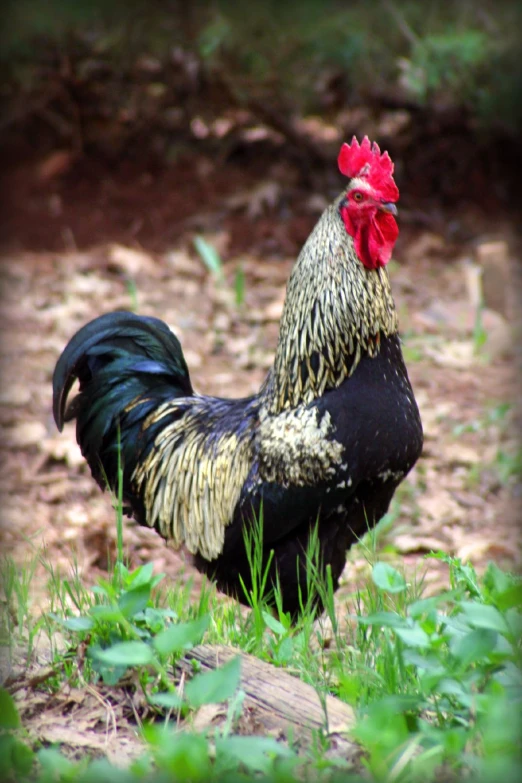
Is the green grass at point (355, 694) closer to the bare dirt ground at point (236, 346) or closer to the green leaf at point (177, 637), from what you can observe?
the green leaf at point (177, 637)

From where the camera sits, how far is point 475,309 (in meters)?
8.00

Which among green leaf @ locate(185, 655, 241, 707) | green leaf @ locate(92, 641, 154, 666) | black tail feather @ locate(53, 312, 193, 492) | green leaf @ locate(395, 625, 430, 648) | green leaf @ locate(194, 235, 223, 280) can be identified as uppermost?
green leaf @ locate(194, 235, 223, 280)

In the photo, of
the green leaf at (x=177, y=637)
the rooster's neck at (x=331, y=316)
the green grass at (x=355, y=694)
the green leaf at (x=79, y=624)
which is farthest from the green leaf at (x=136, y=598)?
the rooster's neck at (x=331, y=316)

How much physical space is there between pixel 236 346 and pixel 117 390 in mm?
3116

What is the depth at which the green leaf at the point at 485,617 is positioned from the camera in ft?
7.37

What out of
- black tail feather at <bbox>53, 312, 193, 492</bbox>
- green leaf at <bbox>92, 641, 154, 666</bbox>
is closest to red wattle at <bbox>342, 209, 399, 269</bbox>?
black tail feather at <bbox>53, 312, 193, 492</bbox>

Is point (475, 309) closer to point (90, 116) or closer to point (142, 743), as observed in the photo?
point (90, 116)

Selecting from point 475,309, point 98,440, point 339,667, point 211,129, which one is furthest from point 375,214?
point 211,129

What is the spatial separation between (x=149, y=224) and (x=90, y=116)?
1.46 meters

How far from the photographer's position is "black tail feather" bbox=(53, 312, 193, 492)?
419 cm

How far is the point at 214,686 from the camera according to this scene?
85.1 inches

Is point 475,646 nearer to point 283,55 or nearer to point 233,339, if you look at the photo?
point 233,339

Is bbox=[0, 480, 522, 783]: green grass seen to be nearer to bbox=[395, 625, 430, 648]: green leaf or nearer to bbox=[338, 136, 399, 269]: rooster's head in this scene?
bbox=[395, 625, 430, 648]: green leaf

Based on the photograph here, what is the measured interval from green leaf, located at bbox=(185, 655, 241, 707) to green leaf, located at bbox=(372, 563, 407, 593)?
1.48ft
